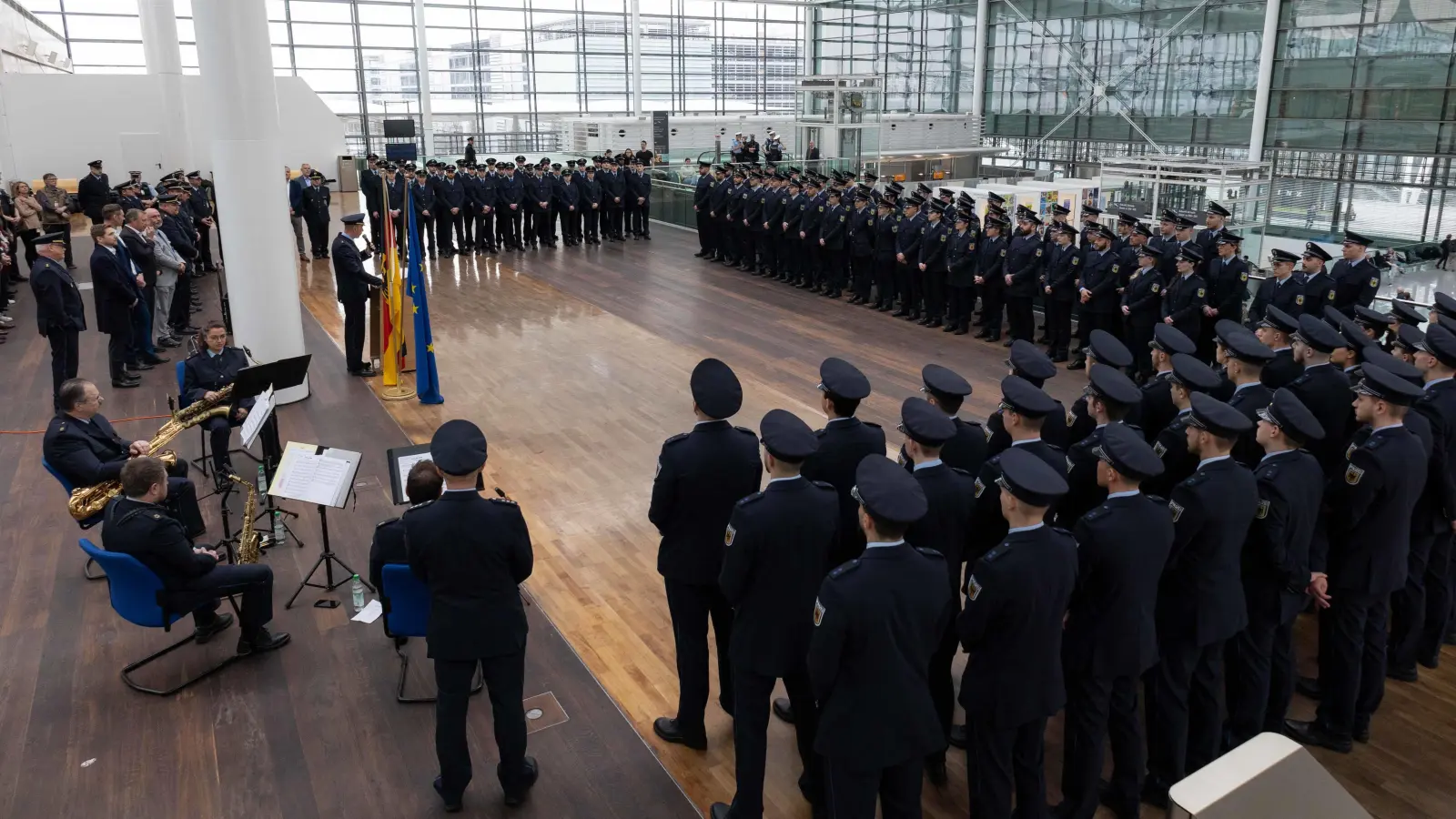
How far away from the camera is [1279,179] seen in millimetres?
19688

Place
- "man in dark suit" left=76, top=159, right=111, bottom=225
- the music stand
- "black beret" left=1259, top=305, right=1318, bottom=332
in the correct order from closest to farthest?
"black beret" left=1259, top=305, right=1318, bottom=332, the music stand, "man in dark suit" left=76, top=159, right=111, bottom=225

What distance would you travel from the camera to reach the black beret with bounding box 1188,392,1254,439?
367cm

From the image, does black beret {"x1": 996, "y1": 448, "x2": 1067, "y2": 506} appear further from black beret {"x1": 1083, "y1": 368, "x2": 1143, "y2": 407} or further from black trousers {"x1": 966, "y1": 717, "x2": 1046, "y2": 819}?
black beret {"x1": 1083, "y1": 368, "x2": 1143, "y2": 407}

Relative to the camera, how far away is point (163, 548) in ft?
14.3

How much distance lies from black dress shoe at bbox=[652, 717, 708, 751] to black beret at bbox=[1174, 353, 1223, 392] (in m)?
2.77

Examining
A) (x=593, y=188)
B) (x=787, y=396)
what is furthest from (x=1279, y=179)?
(x=787, y=396)

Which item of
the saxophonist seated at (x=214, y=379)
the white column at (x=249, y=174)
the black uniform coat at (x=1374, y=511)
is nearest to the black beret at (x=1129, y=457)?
the black uniform coat at (x=1374, y=511)

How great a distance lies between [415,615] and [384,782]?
28.0 inches

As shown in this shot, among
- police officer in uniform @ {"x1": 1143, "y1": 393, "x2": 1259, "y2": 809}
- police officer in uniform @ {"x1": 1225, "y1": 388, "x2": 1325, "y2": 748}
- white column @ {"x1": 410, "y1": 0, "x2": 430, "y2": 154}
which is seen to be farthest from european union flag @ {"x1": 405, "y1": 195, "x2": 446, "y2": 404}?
white column @ {"x1": 410, "y1": 0, "x2": 430, "y2": 154}

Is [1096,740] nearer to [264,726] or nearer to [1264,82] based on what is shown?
[264,726]

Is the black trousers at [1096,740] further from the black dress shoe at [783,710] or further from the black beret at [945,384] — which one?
the black beret at [945,384]

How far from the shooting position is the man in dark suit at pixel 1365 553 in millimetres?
4199

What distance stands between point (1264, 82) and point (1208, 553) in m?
19.2

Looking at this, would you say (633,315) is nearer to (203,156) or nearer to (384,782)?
(384,782)
